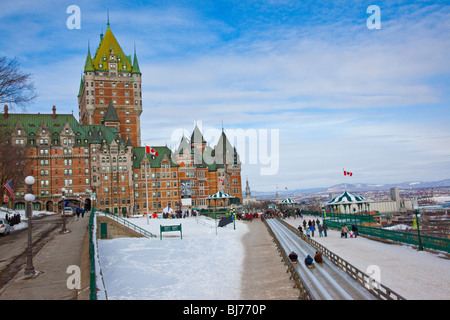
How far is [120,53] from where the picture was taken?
118562 mm

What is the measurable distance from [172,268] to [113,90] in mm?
96132

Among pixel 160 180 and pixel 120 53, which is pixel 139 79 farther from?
pixel 160 180

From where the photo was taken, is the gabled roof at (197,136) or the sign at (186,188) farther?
the gabled roof at (197,136)

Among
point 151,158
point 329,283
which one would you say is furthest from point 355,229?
point 151,158

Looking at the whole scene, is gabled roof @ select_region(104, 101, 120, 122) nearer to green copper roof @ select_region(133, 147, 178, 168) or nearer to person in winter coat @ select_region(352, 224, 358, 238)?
green copper roof @ select_region(133, 147, 178, 168)

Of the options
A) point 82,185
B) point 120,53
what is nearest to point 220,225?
point 82,185

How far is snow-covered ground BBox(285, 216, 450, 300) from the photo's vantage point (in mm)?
17422

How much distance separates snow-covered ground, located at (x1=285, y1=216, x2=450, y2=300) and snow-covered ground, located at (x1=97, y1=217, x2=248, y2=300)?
7035 millimetres

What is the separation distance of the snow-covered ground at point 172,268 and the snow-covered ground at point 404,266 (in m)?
7.03

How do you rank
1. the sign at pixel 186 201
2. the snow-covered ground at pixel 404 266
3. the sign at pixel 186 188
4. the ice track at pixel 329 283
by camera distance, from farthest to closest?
the sign at pixel 186 188, the sign at pixel 186 201, the snow-covered ground at pixel 404 266, the ice track at pixel 329 283

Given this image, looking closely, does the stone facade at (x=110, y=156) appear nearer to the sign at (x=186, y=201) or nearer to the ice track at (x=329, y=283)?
the sign at (x=186, y=201)

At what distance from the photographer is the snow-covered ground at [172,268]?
19.4 metres

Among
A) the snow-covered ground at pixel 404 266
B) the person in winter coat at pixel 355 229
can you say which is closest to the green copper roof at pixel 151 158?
the person in winter coat at pixel 355 229

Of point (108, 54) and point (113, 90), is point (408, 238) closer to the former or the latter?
point (113, 90)
